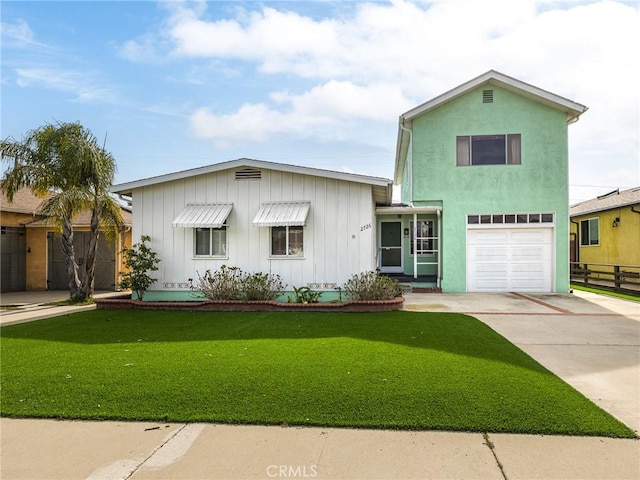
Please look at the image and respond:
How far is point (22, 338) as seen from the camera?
7.70 m

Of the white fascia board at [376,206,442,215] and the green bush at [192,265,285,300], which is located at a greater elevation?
the white fascia board at [376,206,442,215]

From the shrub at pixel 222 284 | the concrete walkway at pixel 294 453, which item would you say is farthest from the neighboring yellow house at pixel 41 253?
the concrete walkway at pixel 294 453

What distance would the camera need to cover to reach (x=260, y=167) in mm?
11867

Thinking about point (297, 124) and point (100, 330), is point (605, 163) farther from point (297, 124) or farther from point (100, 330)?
point (100, 330)

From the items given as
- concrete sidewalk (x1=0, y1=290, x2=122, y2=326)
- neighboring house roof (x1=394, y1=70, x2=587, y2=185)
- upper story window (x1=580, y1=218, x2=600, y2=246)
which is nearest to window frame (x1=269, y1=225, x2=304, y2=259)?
concrete sidewalk (x1=0, y1=290, x2=122, y2=326)

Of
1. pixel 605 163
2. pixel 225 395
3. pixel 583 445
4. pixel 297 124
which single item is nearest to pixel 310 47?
A: pixel 297 124

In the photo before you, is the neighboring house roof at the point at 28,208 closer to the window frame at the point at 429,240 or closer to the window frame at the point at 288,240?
the window frame at the point at 288,240

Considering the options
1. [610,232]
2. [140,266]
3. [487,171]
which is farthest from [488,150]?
[140,266]

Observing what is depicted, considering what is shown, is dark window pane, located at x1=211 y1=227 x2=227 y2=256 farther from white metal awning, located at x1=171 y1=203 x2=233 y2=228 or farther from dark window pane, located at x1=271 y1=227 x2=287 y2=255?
dark window pane, located at x1=271 y1=227 x2=287 y2=255

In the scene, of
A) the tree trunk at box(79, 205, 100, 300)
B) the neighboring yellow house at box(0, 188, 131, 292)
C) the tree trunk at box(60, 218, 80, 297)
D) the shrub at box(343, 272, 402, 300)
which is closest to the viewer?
the shrub at box(343, 272, 402, 300)

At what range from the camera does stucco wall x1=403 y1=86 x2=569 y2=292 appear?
14.3 m

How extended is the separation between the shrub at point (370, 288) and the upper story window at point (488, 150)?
6.57 m

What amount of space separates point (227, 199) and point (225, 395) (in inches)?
334

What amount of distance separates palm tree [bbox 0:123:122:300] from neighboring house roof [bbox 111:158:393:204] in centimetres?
115
